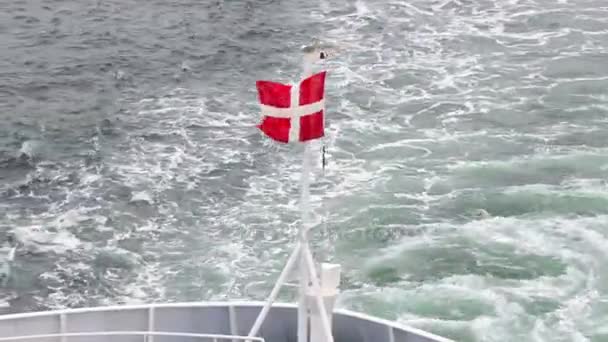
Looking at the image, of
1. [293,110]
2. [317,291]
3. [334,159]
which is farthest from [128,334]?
[334,159]

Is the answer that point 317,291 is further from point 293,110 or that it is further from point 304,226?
point 293,110

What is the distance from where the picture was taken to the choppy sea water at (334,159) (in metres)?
27.5

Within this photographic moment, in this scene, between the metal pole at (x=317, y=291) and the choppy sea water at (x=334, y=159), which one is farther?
the choppy sea water at (x=334, y=159)

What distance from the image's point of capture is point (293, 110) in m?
14.1

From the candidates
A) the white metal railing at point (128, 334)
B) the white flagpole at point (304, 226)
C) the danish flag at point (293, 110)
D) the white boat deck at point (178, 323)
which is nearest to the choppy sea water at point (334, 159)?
the white boat deck at point (178, 323)

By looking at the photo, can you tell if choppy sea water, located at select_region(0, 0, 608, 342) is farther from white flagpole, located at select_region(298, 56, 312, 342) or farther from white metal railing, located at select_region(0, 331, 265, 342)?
white flagpole, located at select_region(298, 56, 312, 342)

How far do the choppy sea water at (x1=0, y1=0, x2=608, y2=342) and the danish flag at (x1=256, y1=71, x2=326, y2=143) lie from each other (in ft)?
41.1

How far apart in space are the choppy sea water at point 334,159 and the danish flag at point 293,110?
12.5 metres

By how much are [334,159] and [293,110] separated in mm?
20867

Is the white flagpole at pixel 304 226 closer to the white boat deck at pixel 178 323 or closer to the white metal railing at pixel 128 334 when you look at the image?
the white metal railing at pixel 128 334

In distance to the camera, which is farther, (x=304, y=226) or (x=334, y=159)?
(x=334, y=159)

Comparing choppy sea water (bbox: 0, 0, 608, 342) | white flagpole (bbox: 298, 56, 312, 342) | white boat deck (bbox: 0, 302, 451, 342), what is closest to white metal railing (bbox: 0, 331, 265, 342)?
white boat deck (bbox: 0, 302, 451, 342)

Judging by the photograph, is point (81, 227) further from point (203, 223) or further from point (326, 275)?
point (326, 275)

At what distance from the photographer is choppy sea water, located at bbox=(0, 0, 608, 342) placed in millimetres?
27516
